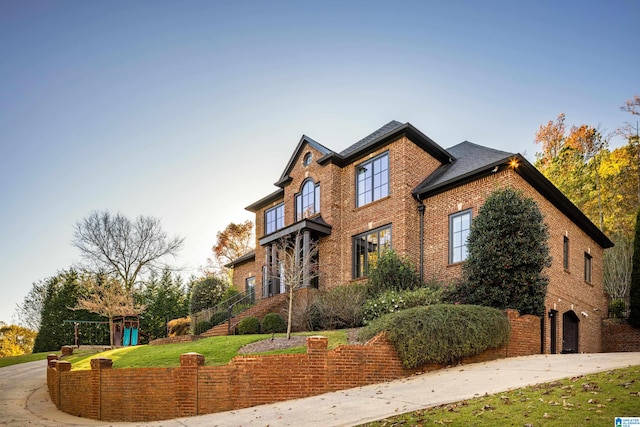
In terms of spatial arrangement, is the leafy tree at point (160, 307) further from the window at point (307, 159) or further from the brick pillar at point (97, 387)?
the brick pillar at point (97, 387)

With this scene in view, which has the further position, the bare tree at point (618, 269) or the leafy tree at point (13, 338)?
the leafy tree at point (13, 338)

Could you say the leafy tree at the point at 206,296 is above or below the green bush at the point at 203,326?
above

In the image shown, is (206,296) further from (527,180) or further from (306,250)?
(527,180)

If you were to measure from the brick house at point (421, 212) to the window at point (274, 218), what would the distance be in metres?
1.88

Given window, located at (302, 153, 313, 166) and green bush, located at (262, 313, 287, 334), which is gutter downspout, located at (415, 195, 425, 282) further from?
window, located at (302, 153, 313, 166)

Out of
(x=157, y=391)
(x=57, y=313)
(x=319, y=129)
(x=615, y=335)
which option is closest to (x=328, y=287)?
(x=319, y=129)

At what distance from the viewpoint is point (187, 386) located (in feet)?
36.6

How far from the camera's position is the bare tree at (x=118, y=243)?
3703cm

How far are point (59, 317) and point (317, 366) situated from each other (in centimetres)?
2559

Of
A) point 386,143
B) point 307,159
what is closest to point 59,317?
point 307,159

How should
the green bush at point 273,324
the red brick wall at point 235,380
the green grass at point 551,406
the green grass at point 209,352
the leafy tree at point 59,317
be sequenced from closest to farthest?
the green grass at point 551,406
the red brick wall at point 235,380
the green grass at point 209,352
the green bush at point 273,324
the leafy tree at point 59,317

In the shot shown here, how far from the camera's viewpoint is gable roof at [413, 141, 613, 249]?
17.0m

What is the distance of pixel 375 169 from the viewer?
20.9 m

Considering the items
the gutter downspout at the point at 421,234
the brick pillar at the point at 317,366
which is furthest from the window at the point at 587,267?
the brick pillar at the point at 317,366
